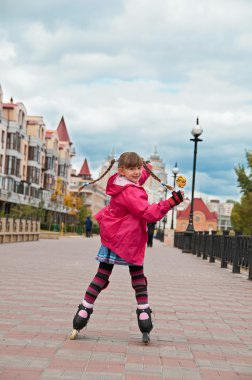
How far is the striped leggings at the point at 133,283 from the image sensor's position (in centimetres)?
505

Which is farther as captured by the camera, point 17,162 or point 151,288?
point 17,162

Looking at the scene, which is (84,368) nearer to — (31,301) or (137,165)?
(137,165)

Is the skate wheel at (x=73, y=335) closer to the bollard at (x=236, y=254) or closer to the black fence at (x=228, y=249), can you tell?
the black fence at (x=228, y=249)

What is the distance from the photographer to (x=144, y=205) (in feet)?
15.8

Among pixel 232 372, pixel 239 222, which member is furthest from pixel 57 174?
pixel 232 372

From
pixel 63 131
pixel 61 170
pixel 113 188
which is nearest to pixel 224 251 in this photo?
pixel 113 188

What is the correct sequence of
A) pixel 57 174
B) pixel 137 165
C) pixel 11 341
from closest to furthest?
pixel 11 341
pixel 137 165
pixel 57 174

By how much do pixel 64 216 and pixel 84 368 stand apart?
299ft

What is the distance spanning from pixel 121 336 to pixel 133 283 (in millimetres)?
516

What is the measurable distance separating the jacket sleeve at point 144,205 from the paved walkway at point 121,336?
3.54 feet

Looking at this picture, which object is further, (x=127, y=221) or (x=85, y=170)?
(x=85, y=170)

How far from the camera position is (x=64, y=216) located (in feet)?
310

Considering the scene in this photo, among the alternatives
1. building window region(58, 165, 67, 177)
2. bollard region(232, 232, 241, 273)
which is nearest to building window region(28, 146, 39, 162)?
building window region(58, 165, 67, 177)

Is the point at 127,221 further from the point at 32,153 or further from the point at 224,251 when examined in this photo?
the point at 32,153
